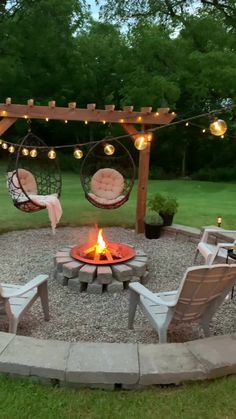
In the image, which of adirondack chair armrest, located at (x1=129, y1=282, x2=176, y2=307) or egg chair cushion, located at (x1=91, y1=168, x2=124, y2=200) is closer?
adirondack chair armrest, located at (x1=129, y1=282, x2=176, y2=307)

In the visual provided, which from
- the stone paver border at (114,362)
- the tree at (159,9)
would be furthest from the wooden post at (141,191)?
the tree at (159,9)

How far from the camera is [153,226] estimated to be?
610 cm

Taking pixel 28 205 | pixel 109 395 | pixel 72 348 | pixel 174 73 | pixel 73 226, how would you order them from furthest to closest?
pixel 174 73
pixel 73 226
pixel 28 205
pixel 72 348
pixel 109 395

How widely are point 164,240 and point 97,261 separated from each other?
1981 millimetres

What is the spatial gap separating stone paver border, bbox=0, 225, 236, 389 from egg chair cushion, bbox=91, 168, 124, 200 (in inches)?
165

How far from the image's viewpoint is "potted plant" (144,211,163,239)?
6.11 meters

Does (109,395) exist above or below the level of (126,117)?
below

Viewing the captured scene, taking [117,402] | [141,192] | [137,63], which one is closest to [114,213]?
[141,192]

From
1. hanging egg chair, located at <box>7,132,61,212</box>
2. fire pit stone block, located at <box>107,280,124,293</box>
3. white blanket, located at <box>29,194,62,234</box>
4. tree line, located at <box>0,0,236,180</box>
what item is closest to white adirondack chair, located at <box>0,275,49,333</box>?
fire pit stone block, located at <box>107,280,124,293</box>

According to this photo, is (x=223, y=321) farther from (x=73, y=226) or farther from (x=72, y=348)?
(x=73, y=226)

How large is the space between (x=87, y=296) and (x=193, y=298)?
1.54m

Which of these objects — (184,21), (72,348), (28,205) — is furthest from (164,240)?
(184,21)

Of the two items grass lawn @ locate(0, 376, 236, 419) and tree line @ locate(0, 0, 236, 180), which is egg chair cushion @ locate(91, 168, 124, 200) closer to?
grass lawn @ locate(0, 376, 236, 419)

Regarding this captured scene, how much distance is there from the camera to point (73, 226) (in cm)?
676
